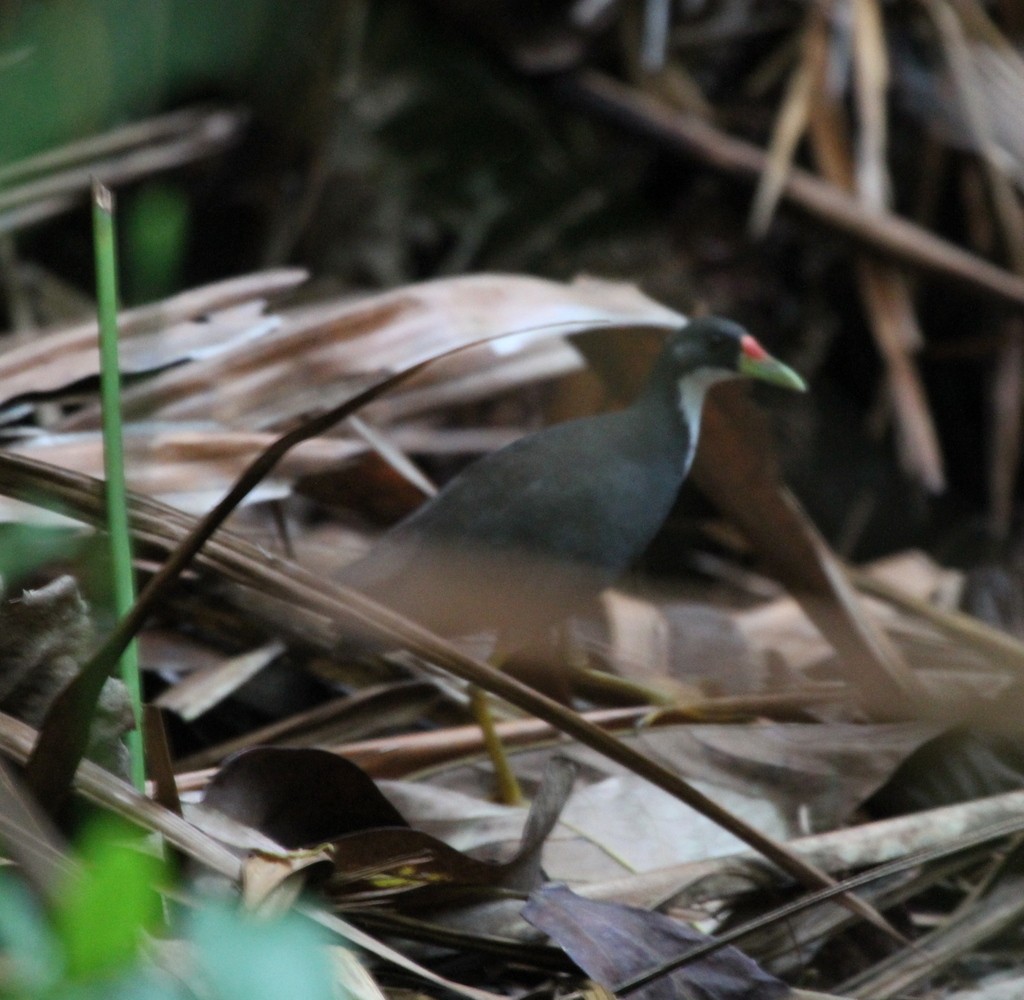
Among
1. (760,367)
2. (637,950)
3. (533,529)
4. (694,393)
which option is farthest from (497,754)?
(760,367)

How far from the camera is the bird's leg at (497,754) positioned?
1.51 metres

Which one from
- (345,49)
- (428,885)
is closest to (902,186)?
(345,49)

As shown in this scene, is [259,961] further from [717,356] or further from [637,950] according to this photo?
[717,356]

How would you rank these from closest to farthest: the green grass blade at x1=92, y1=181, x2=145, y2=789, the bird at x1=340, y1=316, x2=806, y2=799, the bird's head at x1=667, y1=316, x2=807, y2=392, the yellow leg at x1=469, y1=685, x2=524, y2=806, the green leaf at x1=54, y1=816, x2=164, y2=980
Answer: the green leaf at x1=54, y1=816, x2=164, y2=980 < the green grass blade at x1=92, y1=181, x2=145, y2=789 < the yellow leg at x1=469, y1=685, x2=524, y2=806 < the bird at x1=340, y1=316, x2=806, y2=799 < the bird's head at x1=667, y1=316, x2=807, y2=392

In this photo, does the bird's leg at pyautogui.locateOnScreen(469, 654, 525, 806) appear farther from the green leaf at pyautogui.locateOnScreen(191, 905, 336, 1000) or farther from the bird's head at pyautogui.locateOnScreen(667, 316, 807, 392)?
the green leaf at pyautogui.locateOnScreen(191, 905, 336, 1000)

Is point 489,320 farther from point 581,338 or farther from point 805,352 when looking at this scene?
point 805,352

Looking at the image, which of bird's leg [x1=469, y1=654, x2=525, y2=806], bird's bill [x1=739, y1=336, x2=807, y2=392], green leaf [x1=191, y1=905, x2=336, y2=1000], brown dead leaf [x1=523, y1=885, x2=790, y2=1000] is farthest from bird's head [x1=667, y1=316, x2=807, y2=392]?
green leaf [x1=191, y1=905, x2=336, y2=1000]

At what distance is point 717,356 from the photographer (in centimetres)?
197

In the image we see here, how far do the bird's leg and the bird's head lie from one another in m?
0.63

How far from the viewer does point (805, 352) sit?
11.7ft

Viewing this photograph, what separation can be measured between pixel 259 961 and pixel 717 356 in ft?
5.53

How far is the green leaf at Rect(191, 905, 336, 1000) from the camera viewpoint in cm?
37

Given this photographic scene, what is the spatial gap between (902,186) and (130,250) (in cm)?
217

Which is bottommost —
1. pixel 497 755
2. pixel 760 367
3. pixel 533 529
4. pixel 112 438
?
pixel 497 755
